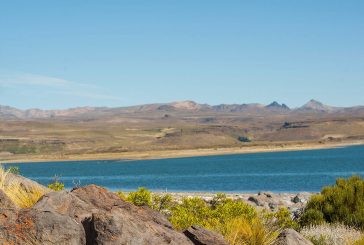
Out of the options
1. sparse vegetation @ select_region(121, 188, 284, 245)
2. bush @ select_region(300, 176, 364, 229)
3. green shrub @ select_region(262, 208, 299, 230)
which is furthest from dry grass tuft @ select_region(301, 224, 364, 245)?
bush @ select_region(300, 176, 364, 229)

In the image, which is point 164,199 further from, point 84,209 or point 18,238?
point 18,238

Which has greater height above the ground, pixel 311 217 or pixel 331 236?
pixel 331 236

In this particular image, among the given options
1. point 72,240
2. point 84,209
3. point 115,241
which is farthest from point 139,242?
point 84,209

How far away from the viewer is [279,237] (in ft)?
41.3

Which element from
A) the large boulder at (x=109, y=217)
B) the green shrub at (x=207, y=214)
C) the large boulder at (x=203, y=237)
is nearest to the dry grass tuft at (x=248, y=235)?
the green shrub at (x=207, y=214)

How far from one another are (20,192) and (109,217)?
3977mm

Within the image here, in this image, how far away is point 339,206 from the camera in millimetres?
18938

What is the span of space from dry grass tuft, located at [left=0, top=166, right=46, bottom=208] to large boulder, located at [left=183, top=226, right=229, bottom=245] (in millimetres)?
3410

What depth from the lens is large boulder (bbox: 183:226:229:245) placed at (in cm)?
1078

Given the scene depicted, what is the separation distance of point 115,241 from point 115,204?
1882 millimetres

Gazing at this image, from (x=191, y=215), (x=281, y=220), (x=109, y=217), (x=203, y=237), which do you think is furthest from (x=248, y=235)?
(x=109, y=217)

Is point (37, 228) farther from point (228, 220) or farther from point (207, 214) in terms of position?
point (207, 214)

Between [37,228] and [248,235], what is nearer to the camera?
[37,228]

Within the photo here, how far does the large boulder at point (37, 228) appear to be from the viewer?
894cm
